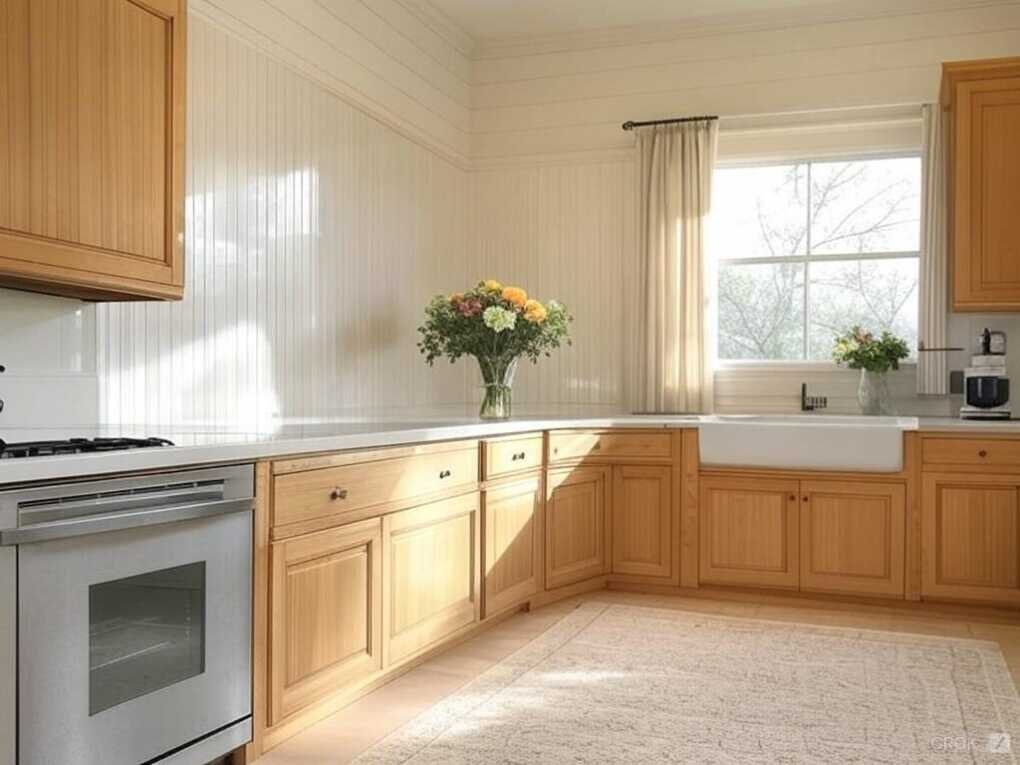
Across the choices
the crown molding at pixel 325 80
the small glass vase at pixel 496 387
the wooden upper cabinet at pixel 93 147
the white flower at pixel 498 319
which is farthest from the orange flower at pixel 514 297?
the wooden upper cabinet at pixel 93 147

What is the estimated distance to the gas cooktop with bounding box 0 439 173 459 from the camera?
1.80 m

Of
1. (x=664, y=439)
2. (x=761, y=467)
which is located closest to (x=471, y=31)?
(x=664, y=439)

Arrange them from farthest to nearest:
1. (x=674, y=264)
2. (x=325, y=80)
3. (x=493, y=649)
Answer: (x=674, y=264), (x=325, y=80), (x=493, y=649)

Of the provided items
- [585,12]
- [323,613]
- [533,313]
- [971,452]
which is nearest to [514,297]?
[533,313]

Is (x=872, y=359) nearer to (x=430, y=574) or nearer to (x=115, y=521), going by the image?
(x=430, y=574)

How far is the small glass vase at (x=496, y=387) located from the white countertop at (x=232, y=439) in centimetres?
21

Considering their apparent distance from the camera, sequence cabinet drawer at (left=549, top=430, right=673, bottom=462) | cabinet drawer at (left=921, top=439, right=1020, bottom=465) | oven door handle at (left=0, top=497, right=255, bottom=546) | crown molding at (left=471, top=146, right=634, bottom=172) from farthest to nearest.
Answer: crown molding at (left=471, top=146, right=634, bottom=172), cabinet drawer at (left=549, top=430, right=673, bottom=462), cabinet drawer at (left=921, top=439, right=1020, bottom=465), oven door handle at (left=0, top=497, right=255, bottom=546)

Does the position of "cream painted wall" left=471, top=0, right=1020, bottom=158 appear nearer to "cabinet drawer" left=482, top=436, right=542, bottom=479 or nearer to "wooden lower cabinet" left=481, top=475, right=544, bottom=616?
"cabinet drawer" left=482, top=436, right=542, bottom=479

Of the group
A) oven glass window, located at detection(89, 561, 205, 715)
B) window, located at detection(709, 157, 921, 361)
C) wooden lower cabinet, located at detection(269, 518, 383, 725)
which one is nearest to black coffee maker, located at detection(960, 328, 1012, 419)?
window, located at detection(709, 157, 921, 361)

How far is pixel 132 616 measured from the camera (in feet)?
6.31

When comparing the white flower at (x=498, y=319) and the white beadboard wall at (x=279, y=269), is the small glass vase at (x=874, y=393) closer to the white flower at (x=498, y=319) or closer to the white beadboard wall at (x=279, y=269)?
the white flower at (x=498, y=319)

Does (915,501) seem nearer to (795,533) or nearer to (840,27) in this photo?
(795,533)

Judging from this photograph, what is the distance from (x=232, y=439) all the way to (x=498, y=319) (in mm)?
1740

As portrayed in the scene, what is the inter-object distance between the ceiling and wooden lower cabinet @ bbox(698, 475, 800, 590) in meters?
2.26
